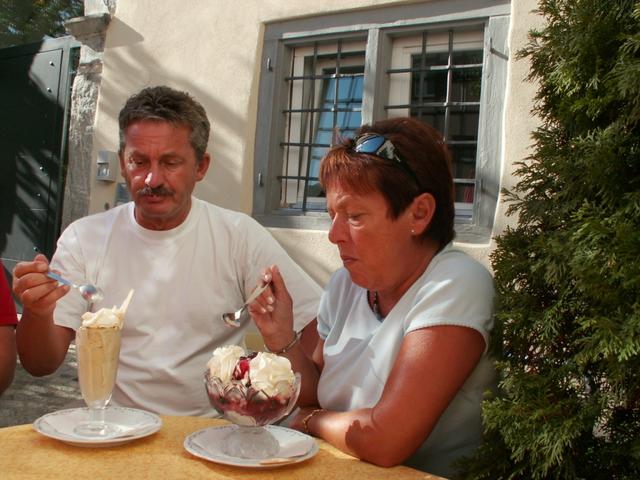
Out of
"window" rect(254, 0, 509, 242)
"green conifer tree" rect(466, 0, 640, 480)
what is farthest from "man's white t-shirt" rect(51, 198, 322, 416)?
"window" rect(254, 0, 509, 242)

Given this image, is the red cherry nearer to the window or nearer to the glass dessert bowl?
the glass dessert bowl

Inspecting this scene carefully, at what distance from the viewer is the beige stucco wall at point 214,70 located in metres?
5.15

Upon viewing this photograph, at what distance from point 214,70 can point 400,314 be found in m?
4.18

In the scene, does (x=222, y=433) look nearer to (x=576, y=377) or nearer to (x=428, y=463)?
(x=428, y=463)

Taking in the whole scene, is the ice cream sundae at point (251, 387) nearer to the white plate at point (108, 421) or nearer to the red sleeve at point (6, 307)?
the white plate at point (108, 421)

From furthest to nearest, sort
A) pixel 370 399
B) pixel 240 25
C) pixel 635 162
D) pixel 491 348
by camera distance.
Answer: pixel 240 25 → pixel 370 399 → pixel 491 348 → pixel 635 162

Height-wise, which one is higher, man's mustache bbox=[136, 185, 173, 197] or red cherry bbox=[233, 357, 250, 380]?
man's mustache bbox=[136, 185, 173, 197]

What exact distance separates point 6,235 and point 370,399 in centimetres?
612

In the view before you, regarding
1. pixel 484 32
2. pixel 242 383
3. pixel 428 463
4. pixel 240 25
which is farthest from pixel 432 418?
pixel 240 25

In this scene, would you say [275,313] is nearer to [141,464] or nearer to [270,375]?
[270,375]

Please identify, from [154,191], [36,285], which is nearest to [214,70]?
[154,191]

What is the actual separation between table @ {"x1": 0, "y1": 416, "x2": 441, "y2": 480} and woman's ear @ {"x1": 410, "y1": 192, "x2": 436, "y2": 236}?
1.99 feet

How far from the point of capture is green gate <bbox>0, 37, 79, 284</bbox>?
22.0ft

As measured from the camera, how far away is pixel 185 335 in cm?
248
